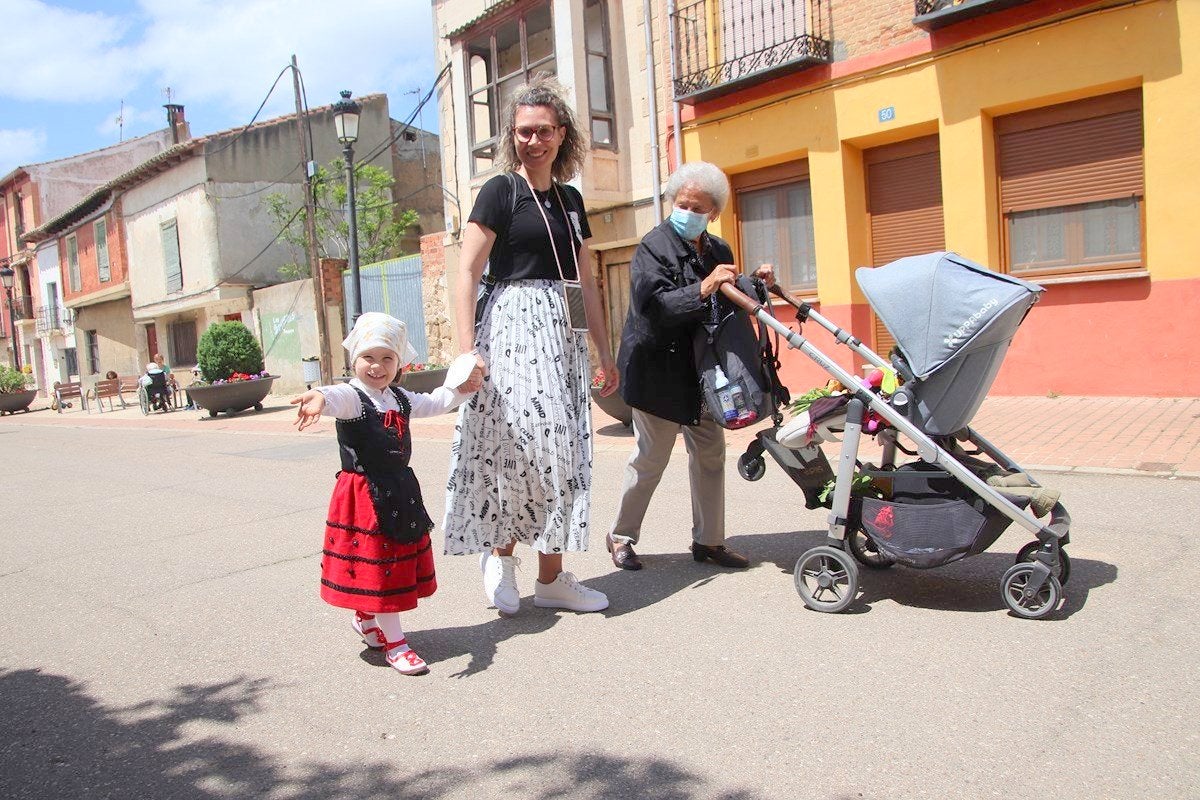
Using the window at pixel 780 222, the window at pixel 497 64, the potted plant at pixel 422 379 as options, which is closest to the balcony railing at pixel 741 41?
the window at pixel 780 222

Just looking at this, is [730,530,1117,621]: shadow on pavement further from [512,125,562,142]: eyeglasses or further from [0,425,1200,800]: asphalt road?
[512,125,562,142]: eyeglasses

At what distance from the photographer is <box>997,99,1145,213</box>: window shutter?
983 centimetres

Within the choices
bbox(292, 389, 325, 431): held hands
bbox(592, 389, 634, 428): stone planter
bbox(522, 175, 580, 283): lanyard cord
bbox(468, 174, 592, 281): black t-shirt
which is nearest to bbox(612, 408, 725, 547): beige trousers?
bbox(522, 175, 580, 283): lanyard cord

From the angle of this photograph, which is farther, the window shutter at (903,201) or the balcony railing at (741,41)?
the balcony railing at (741,41)

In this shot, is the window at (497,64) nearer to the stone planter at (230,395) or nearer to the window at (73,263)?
the stone planter at (230,395)

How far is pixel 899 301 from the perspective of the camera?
145 inches

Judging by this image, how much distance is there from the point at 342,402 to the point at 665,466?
5.70 feet

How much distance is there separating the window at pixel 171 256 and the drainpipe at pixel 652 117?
19.0 meters

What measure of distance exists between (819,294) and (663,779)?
35.2 feet

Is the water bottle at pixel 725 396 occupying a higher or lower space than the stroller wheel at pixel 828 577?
higher

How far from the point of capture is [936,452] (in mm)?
3541

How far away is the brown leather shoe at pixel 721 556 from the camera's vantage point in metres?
4.57

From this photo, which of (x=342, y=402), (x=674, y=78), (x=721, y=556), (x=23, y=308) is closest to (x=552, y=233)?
(x=342, y=402)

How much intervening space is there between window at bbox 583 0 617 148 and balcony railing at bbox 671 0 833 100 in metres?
1.47
